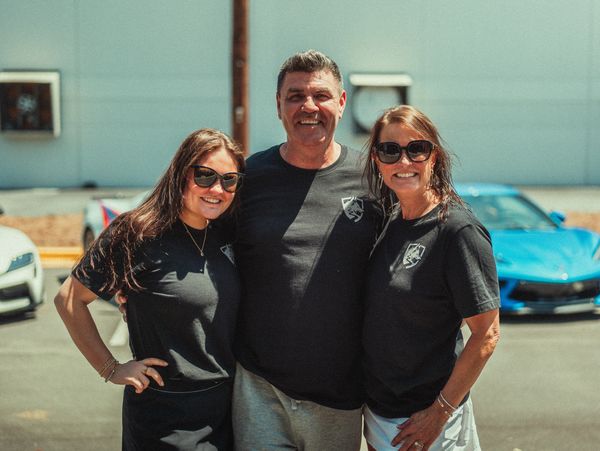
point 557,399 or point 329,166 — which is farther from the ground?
point 329,166

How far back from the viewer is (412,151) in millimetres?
2623

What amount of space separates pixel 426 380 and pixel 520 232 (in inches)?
222

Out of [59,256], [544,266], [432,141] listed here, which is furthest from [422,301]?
[59,256]

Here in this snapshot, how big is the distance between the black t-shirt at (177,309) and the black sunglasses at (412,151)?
0.75 m

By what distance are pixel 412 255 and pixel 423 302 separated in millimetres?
164

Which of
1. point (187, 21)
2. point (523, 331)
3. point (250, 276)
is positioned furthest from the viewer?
point (187, 21)

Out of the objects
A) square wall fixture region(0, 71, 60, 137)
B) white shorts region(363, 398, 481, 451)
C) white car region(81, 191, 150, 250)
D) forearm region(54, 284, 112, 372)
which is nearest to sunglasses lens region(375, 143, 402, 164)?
white shorts region(363, 398, 481, 451)

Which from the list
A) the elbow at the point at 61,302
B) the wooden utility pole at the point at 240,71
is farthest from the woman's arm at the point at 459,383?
the wooden utility pole at the point at 240,71

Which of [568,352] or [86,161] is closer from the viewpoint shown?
[568,352]

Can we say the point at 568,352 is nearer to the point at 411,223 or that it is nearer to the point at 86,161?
the point at 411,223

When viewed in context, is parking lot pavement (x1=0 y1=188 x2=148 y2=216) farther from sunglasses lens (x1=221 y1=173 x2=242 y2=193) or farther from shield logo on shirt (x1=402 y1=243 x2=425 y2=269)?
shield logo on shirt (x1=402 y1=243 x2=425 y2=269)

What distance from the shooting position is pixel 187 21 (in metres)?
19.6

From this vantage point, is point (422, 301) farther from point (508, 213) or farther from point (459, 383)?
point (508, 213)

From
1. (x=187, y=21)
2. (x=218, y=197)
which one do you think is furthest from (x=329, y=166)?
(x=187, y=21)
